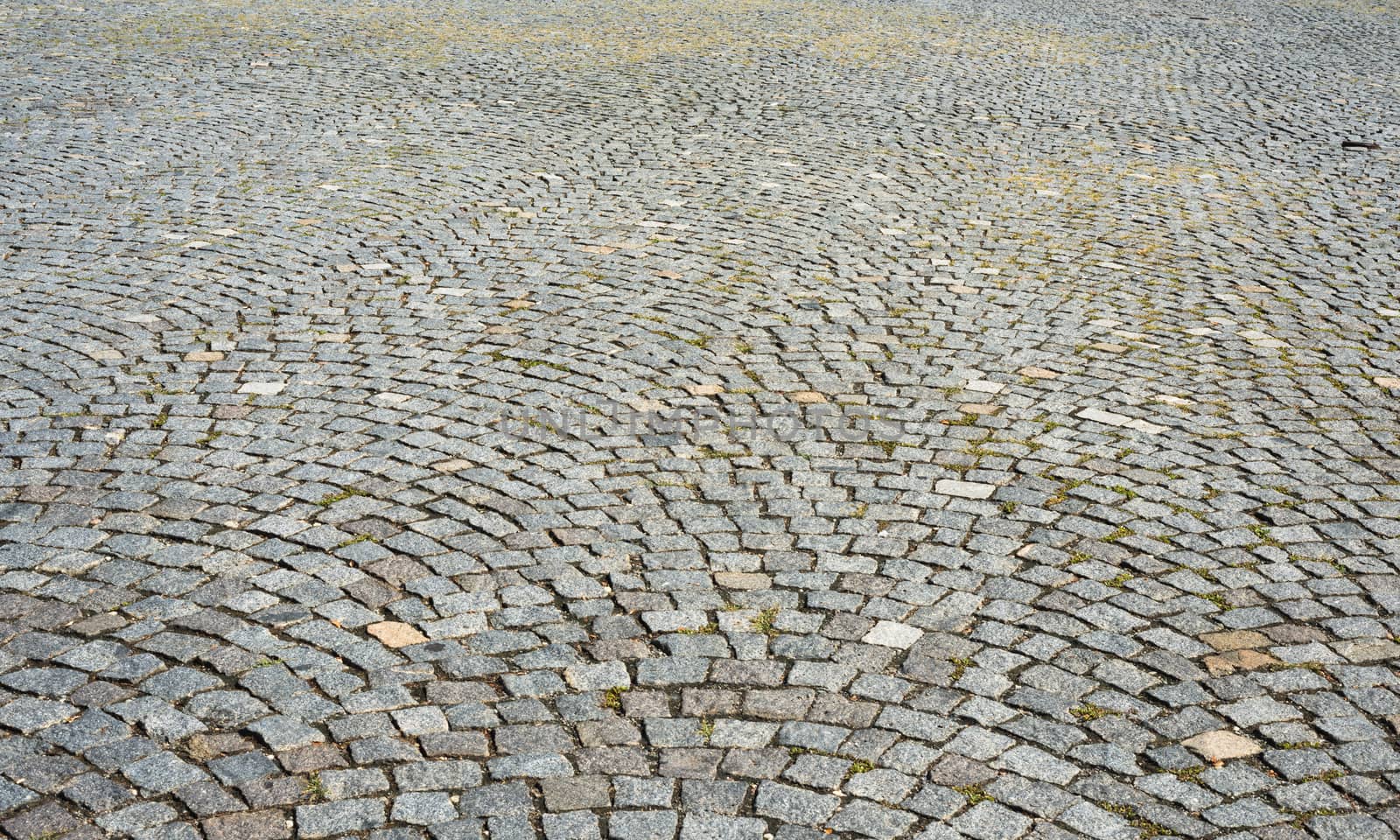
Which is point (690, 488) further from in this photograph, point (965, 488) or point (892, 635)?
point (892, 635)

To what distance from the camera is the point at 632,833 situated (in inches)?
124

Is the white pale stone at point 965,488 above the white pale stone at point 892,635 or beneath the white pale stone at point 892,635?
above

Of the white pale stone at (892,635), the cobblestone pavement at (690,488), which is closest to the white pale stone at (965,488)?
the cobblestone pavement at (690,488)

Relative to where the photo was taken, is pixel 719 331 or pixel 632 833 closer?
pixel 632 833

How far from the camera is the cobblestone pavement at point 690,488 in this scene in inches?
132

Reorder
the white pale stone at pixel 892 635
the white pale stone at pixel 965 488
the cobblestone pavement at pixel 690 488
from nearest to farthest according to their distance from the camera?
the cobblestone pavement at pixel 690 488 → the white pale stone at pixel 892 635 → the white pale stone at pixel 965 488

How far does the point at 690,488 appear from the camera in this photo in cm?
489

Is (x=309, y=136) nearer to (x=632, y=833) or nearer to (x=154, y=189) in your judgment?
(x=154, y=189)

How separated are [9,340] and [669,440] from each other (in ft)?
10.4

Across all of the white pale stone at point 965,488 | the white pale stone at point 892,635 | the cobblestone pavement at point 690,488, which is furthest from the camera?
the white pale stone at point 965,488

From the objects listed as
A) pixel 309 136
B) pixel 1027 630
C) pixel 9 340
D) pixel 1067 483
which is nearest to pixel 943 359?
pixel 1067 483

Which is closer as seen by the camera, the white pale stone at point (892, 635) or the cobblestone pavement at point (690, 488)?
the cobblestone pavement at point (690, 488)

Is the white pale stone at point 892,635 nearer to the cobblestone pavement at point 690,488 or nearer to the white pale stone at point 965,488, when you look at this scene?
the cobblestone pavement at point 690,488

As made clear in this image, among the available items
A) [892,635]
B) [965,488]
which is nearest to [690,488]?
[965,488]
